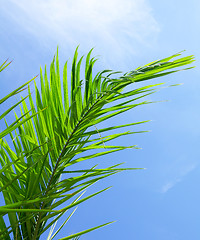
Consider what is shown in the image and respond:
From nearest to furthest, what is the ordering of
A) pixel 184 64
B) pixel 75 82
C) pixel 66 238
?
pixel 66 238, pixel 184 64, pixel 75 82

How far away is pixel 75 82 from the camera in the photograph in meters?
1.28

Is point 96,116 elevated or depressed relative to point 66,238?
elevated

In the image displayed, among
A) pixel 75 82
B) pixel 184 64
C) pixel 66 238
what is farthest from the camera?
pixel 75 82

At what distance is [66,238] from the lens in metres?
1.06

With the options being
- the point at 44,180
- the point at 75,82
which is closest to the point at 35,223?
the point at 44,180

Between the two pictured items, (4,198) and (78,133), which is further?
(78,133)

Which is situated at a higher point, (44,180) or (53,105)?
(53,105)

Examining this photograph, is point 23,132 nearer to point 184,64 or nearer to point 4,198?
point 4,198

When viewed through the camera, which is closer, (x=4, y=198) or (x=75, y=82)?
(x=4, y=198)

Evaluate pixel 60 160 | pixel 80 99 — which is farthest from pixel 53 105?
pixel 60 160

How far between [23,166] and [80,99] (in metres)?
0.34

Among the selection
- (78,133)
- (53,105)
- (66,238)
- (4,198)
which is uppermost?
(53,105)

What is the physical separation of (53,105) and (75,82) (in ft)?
0.44

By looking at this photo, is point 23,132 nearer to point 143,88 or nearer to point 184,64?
point 143,88
